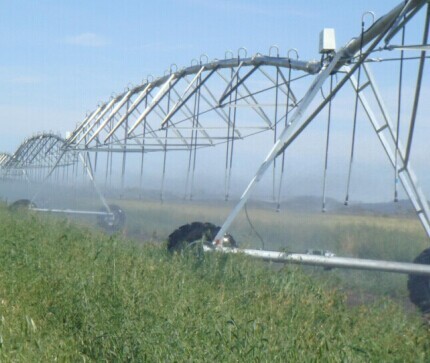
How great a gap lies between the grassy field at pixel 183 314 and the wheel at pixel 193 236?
1.17m

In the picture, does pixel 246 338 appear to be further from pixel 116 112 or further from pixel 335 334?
pixel 116 112

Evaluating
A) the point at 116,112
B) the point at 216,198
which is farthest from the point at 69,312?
the point at 116,112

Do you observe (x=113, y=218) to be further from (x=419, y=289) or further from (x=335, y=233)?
(x=419, y=289)

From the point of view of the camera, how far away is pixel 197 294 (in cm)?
758

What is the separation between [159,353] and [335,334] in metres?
1.19

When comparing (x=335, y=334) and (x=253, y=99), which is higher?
(x=253, y=99)

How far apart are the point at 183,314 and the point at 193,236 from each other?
17.2 feet

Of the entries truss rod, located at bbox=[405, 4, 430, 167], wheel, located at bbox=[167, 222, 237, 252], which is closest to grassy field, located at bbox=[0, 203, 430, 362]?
wheel, located at bbox=[167, 222, 237, 252]

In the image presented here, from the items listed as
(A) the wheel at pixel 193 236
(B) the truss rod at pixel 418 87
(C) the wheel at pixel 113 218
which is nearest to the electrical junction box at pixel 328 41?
(B) the truss rod at pixel 418 87

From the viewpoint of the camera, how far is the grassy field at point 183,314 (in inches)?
228

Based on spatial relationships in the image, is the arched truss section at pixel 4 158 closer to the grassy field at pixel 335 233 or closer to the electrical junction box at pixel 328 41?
the grassy field at pixel 335 233

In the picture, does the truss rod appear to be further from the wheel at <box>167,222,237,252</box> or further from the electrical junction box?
the wheel at <box>167,222,237,252</box>

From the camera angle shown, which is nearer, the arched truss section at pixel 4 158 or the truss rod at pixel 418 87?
the truss rod at pixel 418 87

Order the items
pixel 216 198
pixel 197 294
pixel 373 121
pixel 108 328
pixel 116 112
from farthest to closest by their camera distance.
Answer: pixel 116 112 → pixel 216 198 → pixel 373 121 → pixel 197 294 → pixel 108 328
